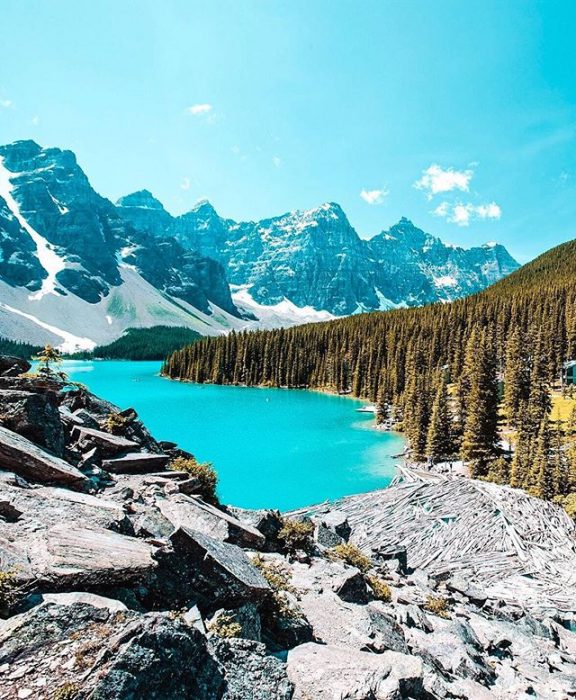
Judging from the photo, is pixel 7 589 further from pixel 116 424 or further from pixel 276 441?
pixel 276 441

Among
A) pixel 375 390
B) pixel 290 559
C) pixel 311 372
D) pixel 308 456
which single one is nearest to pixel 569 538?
pixel 290 559

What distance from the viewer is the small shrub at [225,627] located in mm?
5645

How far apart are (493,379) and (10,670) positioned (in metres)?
45.8

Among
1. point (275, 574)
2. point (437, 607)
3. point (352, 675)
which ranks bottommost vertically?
point (437, 607)

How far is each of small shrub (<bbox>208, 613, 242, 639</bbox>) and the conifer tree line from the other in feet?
81.8

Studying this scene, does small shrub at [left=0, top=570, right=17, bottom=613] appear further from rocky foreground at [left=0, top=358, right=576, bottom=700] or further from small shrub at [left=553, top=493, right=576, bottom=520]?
small shrub at [left=553, top=493, right=576, bottom=520]

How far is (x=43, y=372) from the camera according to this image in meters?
13.8

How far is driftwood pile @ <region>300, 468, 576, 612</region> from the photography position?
16.7m

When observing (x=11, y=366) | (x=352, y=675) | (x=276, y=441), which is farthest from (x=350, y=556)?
(x=276, y=441)

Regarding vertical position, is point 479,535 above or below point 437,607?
below

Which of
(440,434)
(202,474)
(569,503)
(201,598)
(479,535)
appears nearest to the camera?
(201,598)

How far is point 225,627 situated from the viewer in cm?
571

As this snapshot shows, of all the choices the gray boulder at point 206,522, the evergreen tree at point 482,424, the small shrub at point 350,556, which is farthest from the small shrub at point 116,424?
the evergreen tree at point 482,424

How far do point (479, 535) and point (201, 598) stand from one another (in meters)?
18.2
